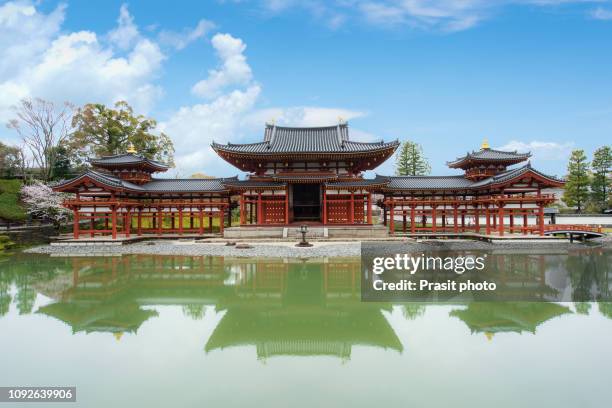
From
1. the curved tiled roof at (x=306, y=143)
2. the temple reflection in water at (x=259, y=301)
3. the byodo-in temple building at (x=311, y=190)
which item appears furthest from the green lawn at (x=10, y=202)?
the curved tiled roof at (x=306, y=143)

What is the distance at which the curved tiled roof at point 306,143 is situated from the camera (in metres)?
23.0

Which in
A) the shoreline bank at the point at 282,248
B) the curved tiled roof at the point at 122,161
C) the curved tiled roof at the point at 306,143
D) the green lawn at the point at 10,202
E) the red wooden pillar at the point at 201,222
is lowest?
the shoreline bank at the point at 282,248

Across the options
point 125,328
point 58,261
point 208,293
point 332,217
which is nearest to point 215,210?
point 332,217

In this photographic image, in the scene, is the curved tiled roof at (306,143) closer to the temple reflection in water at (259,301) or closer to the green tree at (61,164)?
the temple reflection in water at (259,301)

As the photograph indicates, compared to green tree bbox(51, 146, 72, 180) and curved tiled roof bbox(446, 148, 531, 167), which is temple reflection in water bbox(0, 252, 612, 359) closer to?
curved tiled roof bbox(446, 148, 531, 167)

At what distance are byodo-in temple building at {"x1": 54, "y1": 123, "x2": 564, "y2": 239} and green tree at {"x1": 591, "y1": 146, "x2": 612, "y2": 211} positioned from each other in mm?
23441

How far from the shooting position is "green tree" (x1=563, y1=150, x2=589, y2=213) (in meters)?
37.6

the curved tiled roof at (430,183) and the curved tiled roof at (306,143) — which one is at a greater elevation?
the curved tiled roof at (306,143)

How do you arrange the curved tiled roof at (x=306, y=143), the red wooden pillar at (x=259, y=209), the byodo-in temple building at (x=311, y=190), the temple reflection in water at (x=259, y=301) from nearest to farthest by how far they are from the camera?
1. the temple reflection in water at (x=259, y=301)
2. the byodo-in temple building at (x=311, y=190)
3. the curved tiled roof at (x=306, y=143)
4. the red wooden pillar at (x=259, y=209)

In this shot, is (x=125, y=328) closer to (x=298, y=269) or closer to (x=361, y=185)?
(x=298, y=269)

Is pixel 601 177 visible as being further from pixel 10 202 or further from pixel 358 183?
pixel 10 202

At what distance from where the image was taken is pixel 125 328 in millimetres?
7039

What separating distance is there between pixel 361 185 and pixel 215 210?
1201cm

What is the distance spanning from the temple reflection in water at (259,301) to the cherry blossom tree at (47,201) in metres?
18.7
